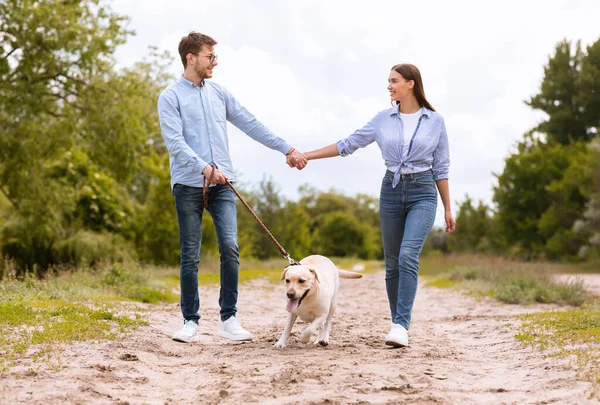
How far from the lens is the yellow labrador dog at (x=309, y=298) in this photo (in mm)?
6426

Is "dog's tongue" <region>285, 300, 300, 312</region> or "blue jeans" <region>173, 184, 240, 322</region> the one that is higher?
"blue jeans" <region>173, 184, 240, 322</region>

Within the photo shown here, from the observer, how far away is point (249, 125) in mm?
7570

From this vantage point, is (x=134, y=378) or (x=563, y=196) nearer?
(x=134, y=378)

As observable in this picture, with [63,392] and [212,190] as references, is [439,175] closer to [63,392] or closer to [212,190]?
[212,190]

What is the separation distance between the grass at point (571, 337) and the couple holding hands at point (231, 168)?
1323 millimetres

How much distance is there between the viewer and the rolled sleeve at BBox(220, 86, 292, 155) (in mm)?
7504

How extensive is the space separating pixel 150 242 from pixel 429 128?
67.9 feet

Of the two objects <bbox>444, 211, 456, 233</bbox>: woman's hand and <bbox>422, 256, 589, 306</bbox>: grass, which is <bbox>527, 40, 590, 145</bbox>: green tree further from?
<bbox>444, 211, 456, 233</bbox>: woman's hand

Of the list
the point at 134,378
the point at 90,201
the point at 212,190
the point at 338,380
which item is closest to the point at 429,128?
the point at 212,190

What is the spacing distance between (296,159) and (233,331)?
1839mm

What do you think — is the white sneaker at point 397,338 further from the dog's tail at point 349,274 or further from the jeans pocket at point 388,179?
the jeans pocket at point 388,179

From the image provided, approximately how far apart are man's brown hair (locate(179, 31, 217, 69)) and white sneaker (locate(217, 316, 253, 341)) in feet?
8.59

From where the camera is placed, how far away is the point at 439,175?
A: 7.00 m

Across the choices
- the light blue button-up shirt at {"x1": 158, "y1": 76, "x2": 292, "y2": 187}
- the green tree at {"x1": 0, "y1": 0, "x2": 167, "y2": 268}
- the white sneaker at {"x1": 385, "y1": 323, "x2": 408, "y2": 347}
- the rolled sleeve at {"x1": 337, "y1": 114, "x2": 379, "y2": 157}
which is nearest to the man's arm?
the light blue button-up shirt at {"x1": 158, "y1": 76, "x2": 292, "y2": 187}
